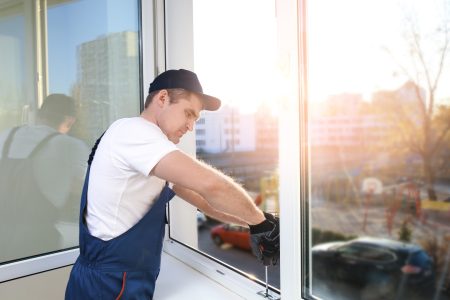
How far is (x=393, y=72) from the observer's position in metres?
5.46

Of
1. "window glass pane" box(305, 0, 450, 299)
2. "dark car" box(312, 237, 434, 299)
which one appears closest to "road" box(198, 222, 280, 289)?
"window glass pane" box(305, 0, 450, 299)

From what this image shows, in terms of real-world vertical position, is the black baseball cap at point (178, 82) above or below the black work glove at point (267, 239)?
above

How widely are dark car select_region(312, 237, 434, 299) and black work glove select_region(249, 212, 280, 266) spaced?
3.96m

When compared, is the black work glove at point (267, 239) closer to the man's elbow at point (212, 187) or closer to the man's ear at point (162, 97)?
the man's elbow at point (212, 187)

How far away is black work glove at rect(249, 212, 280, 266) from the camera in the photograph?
3.44 feet

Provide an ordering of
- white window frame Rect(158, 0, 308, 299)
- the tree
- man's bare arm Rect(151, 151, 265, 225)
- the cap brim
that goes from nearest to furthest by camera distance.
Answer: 1. man's bare arm Rect(151, 151, 265, 225)
2. white window frame Rect(158, 0, 308, 299)
3. the cap brim
4. the tree

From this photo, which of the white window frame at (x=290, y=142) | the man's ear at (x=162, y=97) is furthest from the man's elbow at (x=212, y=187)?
the man's ear at (x=162, y=97)

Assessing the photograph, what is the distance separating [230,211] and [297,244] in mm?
261

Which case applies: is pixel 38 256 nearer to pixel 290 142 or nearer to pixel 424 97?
pixel 290 142

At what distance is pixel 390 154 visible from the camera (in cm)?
616

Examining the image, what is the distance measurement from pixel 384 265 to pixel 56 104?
6.18 metres

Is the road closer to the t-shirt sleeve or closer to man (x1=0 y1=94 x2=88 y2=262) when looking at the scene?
the t-shirt sleeve

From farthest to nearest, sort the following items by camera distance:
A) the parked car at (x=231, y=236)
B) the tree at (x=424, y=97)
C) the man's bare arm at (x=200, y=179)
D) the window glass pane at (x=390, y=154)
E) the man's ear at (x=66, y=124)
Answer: the parked car at (x=231, y=236) < the window glass pane at (x=390, y=154) < the tree at (x=424, y=97) < the man's ear at (x=66, y=124) < the man's bare arm at (x=200, y=179)

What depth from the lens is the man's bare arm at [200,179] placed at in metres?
0.82
